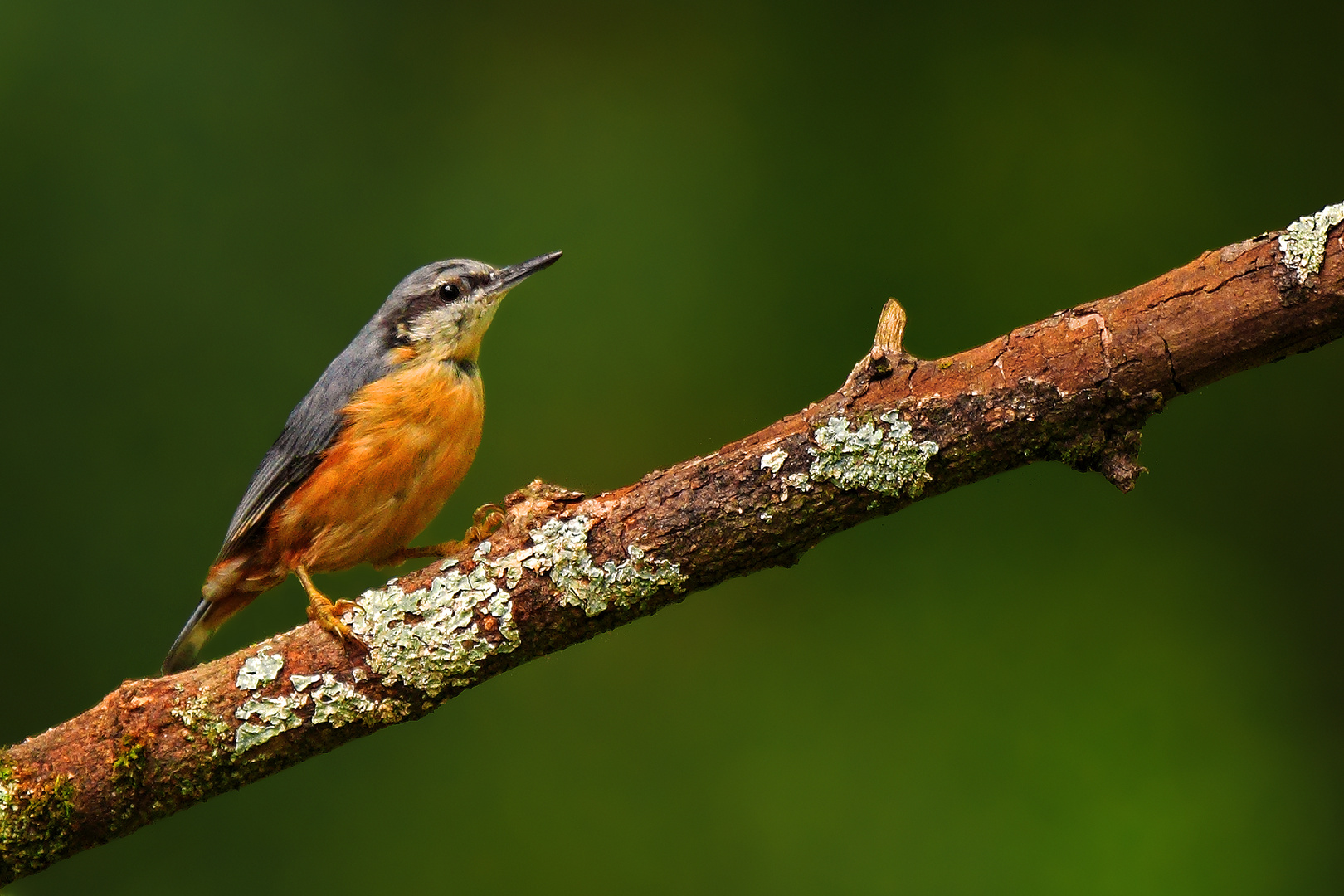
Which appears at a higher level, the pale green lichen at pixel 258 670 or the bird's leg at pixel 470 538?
the bird's leg at pixel 470 538

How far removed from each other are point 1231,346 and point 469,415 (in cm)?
164

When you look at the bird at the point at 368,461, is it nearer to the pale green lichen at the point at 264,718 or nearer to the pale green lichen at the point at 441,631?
the pale green lichen at the point at 441,631

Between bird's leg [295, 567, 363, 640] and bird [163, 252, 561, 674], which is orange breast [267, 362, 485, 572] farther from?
bird's leg [295, 567, 363, 640]

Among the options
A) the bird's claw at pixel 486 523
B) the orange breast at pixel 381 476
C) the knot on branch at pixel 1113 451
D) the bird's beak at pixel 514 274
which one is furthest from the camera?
the bird's beak at pixel 514 274

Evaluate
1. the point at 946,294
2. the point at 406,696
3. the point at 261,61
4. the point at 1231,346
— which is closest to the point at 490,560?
the point at 406,696

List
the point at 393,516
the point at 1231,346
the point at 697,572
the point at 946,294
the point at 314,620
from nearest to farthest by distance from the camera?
the point at 1231,346 → the point at 697,572 → the point at 314,620 → the point at 393,516 → the point at 946,294

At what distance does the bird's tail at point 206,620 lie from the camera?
2.78 meters

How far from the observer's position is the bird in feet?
8.62

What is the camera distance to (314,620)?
2268 mm

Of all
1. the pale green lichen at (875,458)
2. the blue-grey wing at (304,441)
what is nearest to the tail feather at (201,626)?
the blue-grey wing at (304,441)

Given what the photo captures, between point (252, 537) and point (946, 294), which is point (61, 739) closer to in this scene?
point (252, 537)

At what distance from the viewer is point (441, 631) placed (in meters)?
2.13

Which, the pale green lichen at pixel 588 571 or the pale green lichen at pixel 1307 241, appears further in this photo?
the pale green lichen at pixel 588 571

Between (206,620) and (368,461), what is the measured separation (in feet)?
2.06
